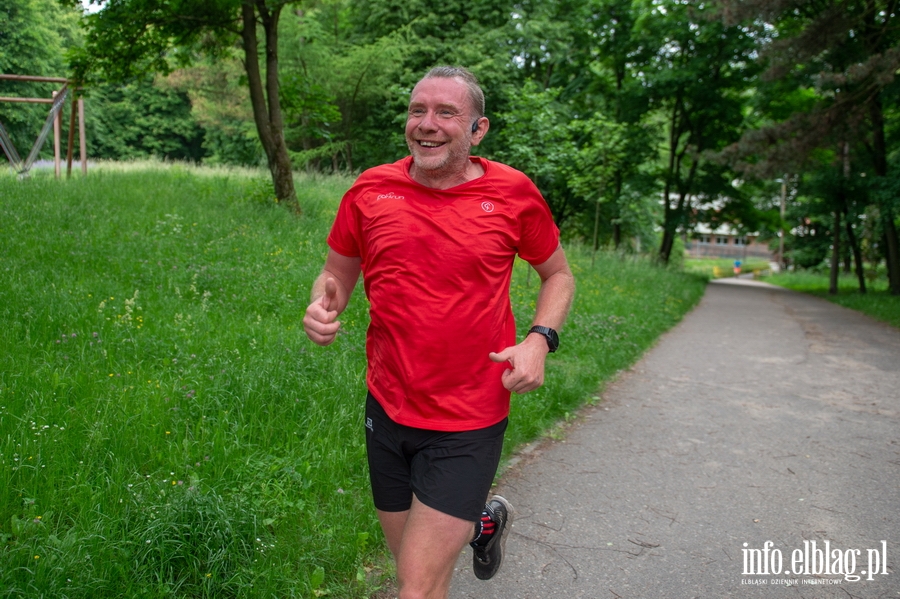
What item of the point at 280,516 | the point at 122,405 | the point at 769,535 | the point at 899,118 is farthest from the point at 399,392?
the point at 899,118

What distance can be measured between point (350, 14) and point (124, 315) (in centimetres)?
2273

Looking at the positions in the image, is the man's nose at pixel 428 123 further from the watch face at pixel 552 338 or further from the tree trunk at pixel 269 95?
the tree trunk at pixel 269 95

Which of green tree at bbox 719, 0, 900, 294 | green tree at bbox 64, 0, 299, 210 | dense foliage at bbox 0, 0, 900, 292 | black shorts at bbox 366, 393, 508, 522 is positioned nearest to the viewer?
black shorts at bbox 366, 393, 508, 522

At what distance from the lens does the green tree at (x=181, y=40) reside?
12305mm

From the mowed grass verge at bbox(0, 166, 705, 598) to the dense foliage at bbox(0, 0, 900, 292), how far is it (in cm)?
553

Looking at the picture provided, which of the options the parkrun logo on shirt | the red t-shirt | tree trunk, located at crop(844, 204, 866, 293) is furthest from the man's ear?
tree trunk, located at crop(844, 204, 866, 293)

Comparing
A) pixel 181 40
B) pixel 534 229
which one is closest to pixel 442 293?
pixel 534 229

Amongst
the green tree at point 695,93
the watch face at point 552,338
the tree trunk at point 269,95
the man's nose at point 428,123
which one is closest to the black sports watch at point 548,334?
the watch face at point 552,338

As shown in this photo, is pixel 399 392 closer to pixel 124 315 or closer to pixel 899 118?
pixel 124 315

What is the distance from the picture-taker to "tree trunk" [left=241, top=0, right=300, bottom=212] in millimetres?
13312

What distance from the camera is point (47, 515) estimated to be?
10.3 ft

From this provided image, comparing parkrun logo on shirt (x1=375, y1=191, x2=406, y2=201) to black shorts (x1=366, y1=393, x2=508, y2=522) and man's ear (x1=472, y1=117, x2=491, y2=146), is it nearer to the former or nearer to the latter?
man's ear (x1=472, y1=117, x2=491, y2=146)

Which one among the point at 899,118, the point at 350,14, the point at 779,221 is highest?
the point at 350,14

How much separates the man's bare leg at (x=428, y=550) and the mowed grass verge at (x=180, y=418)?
97 centimetres
